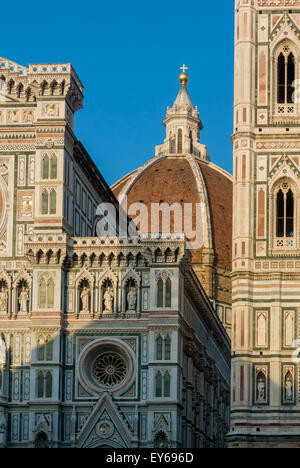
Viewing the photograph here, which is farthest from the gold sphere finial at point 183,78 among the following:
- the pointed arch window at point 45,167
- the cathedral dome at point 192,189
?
the pointed arch window at point 45,167

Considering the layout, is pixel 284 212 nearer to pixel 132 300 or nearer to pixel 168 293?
pixel 168 293

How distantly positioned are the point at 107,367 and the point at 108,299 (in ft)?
8.47

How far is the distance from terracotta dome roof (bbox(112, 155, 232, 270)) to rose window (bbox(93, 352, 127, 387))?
43.2m

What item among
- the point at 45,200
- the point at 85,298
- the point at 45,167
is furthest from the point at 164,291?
the point at 45,167

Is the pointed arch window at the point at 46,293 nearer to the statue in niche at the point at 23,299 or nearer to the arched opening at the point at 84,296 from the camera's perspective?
the statue in niche at the point at 23,299

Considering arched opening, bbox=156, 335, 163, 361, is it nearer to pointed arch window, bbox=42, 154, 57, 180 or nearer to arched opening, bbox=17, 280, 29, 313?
arched opening, bbox=17, 280, 29, 313

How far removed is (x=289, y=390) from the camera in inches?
2126

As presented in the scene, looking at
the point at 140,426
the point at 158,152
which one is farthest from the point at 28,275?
the point at 158,152

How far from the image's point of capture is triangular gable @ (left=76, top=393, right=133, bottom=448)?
187 feet

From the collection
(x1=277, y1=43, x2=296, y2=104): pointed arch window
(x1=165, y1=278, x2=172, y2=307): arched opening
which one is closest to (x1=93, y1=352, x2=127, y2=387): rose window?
(x1=165, y1=278, x2=172, y2=307): arched opening

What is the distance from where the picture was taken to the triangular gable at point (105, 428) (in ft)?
187

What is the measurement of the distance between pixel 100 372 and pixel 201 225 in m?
45.8

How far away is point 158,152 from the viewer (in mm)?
115250

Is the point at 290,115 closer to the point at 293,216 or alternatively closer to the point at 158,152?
the point at 293,216
